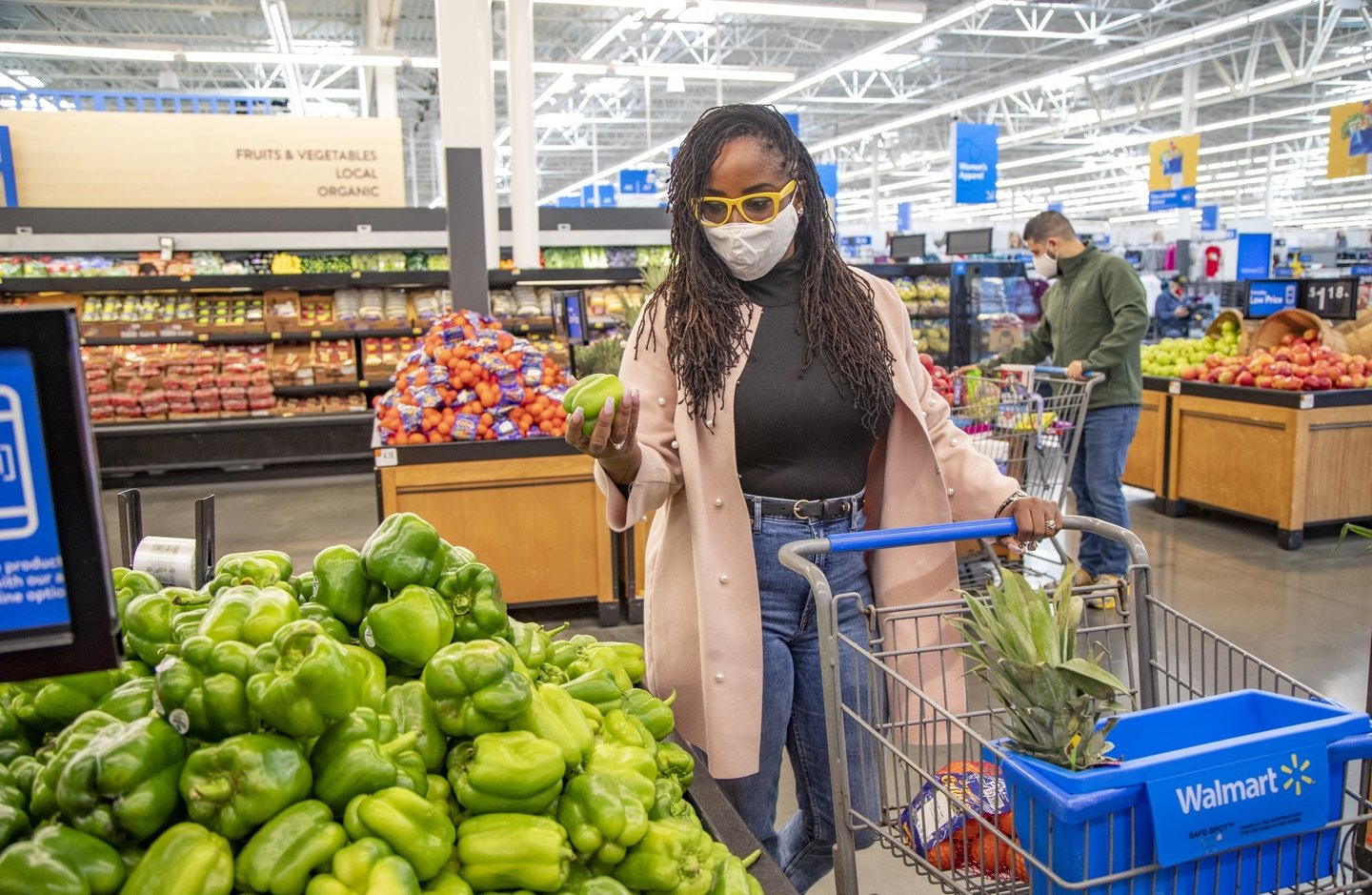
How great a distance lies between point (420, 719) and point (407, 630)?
0.12 m

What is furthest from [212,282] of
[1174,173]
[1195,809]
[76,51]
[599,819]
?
[1174,173]

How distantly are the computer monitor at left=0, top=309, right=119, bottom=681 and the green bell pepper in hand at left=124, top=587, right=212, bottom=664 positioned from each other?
0.38 meters

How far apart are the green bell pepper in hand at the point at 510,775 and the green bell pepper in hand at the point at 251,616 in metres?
0.25

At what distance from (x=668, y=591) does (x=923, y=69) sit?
69.5ft

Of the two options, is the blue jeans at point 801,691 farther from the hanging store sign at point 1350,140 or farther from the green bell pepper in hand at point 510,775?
the hanging store sign at point 1350,140

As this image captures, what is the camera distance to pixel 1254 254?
16.5m

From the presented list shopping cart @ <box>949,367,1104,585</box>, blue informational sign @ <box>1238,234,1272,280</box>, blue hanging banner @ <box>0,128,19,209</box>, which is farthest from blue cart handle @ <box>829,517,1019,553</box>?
blue informational sign @ <box>1238,234,1272,280</box>

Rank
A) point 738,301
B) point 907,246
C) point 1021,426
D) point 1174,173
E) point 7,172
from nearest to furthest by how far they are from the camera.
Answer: point 738,301, point 1021,426, point 7,172, point 907,246, point 1174,173

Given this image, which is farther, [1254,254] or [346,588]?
[1254,254]

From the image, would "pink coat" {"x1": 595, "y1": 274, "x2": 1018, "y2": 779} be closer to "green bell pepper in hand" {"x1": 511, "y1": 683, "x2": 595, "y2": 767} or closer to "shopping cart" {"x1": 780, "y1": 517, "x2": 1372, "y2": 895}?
"shopping cart" {"x1": 780, "y1": 517, "x2": 1372, "y2": 895}

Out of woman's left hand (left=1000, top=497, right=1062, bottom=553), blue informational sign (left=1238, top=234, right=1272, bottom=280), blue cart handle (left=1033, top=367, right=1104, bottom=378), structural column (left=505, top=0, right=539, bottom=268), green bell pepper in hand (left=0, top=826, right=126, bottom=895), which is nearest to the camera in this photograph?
green bell pepper in hand (left=0, top=826, right=126, bottom=895)

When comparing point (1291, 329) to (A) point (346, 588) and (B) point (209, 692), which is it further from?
(B) point (209, 692)

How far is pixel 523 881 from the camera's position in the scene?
1015 millimetres

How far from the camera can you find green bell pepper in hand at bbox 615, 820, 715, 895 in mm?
1109
